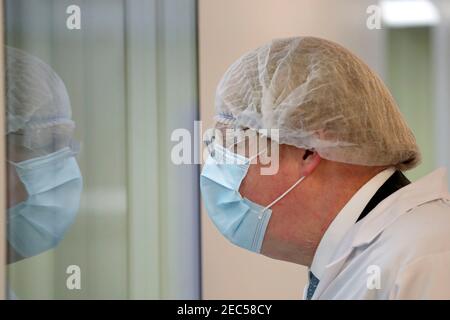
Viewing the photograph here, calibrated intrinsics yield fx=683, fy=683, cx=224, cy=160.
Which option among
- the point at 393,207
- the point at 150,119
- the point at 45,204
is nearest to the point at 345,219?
the point at 393,207

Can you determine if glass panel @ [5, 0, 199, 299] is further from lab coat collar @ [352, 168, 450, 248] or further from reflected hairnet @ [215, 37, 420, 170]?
lab coat collar @ [352, 168, 450, 248]

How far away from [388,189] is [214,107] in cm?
35

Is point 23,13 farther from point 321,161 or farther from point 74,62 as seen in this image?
point 321,161

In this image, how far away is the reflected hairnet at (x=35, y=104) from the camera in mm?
1210

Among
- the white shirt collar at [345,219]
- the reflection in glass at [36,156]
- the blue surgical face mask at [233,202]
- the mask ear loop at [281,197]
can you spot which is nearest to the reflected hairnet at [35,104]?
the reflection in glass at [36,156]

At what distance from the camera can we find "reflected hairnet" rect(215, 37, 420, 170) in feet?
3.81

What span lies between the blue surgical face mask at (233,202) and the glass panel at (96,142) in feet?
0.51

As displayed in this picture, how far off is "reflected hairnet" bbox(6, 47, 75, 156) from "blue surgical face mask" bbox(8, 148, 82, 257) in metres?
0.03

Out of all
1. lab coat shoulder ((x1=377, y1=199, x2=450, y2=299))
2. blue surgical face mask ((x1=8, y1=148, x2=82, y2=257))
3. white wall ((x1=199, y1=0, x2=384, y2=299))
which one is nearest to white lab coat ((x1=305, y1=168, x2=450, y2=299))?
lab coat shoulder ((x1=377, y1=199, x2=450, y2=299))

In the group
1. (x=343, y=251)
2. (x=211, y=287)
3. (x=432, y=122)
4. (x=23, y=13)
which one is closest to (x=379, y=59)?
(x=432, y=122)

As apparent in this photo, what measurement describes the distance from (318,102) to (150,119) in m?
0.37

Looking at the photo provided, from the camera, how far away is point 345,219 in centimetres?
120

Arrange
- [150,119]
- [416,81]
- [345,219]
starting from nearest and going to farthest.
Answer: [345,219], [150,119], [416,81]

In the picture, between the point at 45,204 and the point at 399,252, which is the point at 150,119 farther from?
the point at 399,252
